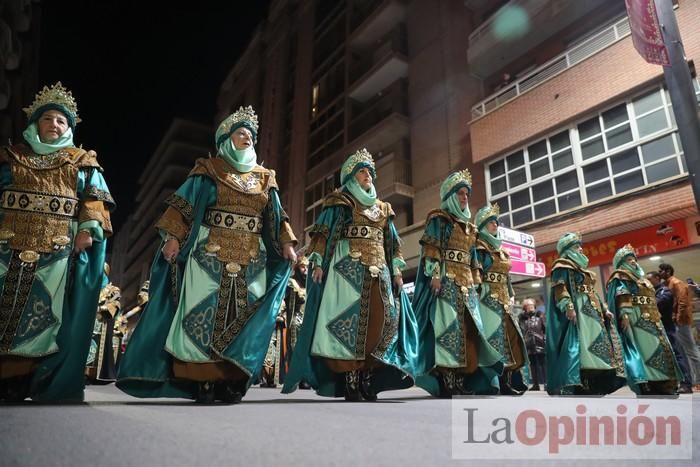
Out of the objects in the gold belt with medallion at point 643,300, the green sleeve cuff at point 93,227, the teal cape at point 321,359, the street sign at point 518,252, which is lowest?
the teal cape at point 321,359

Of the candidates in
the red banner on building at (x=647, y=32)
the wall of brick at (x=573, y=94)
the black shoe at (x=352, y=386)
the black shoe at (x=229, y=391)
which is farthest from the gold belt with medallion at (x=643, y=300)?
the wall of brick at (x=573, y=94)

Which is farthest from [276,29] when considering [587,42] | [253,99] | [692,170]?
[692,170]

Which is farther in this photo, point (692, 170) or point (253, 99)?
point (253, 99)

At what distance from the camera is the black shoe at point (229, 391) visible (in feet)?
11.0

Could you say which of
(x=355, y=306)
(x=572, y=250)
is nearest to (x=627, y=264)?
(x=572, y=250)

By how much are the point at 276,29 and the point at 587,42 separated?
75.5 feet

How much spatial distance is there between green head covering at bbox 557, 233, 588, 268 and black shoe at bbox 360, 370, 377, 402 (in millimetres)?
3937

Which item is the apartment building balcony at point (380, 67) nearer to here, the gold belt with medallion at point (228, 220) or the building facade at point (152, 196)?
the gold belt with medallion at point (228, 220)

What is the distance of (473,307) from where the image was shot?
5266mm

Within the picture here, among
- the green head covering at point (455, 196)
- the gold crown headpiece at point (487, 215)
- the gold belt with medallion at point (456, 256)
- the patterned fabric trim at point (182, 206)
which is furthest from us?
the gold crown headpiece at point (487, 215)

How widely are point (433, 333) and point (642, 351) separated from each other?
3361 mm

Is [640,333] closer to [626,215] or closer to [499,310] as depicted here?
[499,310]

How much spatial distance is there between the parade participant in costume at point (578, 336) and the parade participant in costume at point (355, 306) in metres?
2.77

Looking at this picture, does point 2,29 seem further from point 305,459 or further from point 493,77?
→ point 493,77
